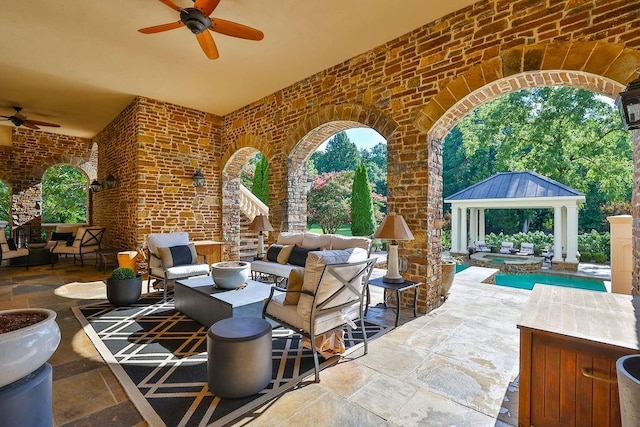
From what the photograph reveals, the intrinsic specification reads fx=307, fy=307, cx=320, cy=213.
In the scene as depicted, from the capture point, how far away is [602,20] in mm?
2875

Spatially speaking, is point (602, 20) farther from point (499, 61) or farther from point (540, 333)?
point (540, 333)

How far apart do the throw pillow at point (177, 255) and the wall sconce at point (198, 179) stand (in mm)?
2319

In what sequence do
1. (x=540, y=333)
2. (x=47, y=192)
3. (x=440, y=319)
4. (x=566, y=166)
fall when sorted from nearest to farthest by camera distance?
(x=540, y=333)
(x=440, y=319)
(x=566, y=166)
(x=47, y=192)

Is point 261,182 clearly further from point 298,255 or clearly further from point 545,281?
point 545,281

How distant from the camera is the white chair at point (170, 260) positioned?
4.67 m

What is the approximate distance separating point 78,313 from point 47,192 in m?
12.4

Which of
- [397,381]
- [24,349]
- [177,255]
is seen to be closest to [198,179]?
[177,255]

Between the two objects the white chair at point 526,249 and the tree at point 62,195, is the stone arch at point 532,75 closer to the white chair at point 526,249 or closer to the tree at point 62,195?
the white chair at point 526,249

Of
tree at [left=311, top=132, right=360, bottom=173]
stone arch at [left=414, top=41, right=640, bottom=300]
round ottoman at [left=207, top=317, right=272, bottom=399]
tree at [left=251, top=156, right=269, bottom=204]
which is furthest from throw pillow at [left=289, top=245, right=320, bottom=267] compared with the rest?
tree at [left=311, top=132, right=360, bottom=173]

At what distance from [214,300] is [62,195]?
1396cm

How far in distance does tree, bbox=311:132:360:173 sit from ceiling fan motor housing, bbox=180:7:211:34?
22102 millimetres

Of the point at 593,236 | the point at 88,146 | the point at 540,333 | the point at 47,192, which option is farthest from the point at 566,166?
the point at 47,192

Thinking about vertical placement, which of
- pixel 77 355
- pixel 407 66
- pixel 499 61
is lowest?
pixel 77 355

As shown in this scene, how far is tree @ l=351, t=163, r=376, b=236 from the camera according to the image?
515 inches
